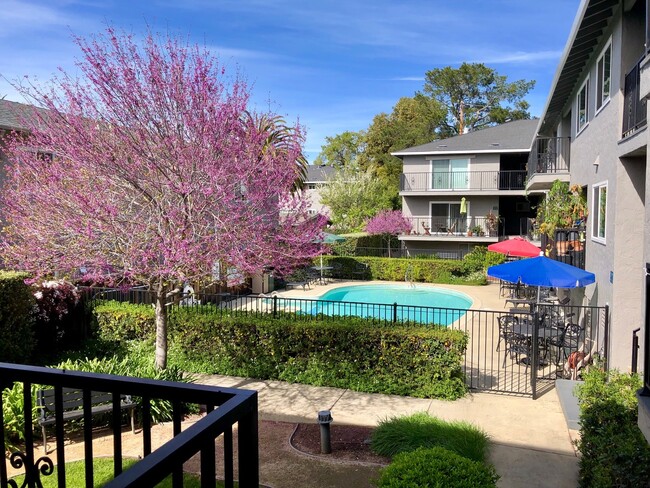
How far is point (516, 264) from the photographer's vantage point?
12.9m

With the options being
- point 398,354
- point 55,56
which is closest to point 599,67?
point 398,354

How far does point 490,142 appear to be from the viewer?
33062 mm

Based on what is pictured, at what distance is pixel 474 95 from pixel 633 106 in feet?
177

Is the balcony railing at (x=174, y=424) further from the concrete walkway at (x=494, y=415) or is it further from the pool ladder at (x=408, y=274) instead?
the pool ladder at (x=408, y=274)

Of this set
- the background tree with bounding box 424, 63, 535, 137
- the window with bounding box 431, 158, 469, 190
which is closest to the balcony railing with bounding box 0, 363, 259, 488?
the window with bounding box 431, 158, 469, 190

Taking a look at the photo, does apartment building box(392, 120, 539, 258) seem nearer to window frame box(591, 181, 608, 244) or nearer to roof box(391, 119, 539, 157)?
roof box(391, 119, 539, 157)

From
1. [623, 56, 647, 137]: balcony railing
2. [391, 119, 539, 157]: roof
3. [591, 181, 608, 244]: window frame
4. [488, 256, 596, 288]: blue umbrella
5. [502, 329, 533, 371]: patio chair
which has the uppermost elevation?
[391, 119, 539, 157]: roof

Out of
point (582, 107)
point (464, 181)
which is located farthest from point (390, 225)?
point (582, 107)

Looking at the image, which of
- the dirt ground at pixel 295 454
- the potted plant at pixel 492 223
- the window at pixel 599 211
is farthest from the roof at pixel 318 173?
the dirt ground at pixel 295 454

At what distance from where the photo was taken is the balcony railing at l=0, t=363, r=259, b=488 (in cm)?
151

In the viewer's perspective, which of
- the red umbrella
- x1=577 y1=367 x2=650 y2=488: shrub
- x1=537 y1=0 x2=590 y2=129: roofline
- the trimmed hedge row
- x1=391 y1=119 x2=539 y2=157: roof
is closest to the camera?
x1=577 y1=367 x2=650 y2=488: shrub

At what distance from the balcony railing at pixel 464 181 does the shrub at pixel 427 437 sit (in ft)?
84.2

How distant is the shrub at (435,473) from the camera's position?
Answer: 15.3ft

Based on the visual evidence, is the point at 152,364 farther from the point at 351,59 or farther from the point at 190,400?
the point at 351,59
